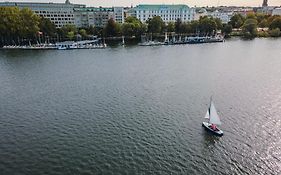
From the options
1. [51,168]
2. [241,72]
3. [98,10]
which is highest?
[98,10]

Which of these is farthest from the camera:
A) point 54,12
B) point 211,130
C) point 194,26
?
point 54,12

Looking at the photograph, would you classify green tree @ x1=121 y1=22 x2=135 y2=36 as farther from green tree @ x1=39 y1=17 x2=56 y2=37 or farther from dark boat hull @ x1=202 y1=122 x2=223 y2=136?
dark boat hull @ x1=202 y1=122 x2=223 y2=136

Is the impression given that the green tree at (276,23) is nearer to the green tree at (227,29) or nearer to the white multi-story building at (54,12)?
the green tree at (227,29)

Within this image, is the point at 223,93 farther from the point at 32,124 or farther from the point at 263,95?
the point at 32,124

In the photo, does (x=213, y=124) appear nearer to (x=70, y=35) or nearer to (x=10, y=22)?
(x=10, y=22)

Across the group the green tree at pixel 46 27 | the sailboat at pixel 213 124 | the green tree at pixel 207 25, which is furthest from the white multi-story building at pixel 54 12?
the sailboat at pixel 213 124

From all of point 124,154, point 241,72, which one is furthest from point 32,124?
point 241,72

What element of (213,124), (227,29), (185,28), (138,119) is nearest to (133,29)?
(185,28)
